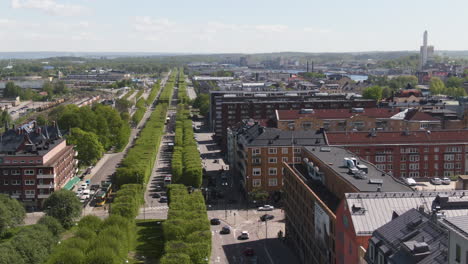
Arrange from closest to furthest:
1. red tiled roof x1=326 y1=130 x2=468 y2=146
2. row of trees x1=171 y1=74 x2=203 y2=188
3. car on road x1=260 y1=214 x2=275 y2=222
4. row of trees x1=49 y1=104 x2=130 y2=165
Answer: car on road x1=260 y1=214 x2=275 y2=222 < red tiled roof x1=326 y1=130 x2=468 y2=146 < row of trees x1=171 y1=74 x2=203 y2=188 < row of trees x1=49 y1=104 x2=130 y2=165

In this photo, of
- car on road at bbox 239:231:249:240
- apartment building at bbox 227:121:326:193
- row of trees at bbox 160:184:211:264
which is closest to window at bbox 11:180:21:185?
row of trees at bbox 160:184:211:264

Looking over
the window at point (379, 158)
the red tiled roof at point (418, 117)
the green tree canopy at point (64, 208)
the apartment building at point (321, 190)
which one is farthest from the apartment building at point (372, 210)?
the red tiled roof at point (418, 117)

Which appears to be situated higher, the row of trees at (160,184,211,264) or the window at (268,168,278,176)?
the window at (268,168,278,176)

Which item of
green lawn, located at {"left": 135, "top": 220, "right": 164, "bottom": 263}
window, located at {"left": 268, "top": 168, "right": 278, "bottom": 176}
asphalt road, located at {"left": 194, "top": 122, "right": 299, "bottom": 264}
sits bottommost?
green lawn, located at {"left": 135, "top": 220, "right": 164, "bottom": 263}

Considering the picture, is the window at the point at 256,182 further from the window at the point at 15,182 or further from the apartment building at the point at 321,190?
the window at the point at 15,182

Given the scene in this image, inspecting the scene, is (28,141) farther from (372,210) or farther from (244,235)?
(372,210)

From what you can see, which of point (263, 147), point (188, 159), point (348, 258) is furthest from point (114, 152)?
point (348, 258)

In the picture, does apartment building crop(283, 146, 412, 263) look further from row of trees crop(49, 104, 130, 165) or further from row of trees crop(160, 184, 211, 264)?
row of trees crop(49, 104, 130, 165)

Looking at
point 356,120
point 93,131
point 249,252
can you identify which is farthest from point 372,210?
point 93,131
